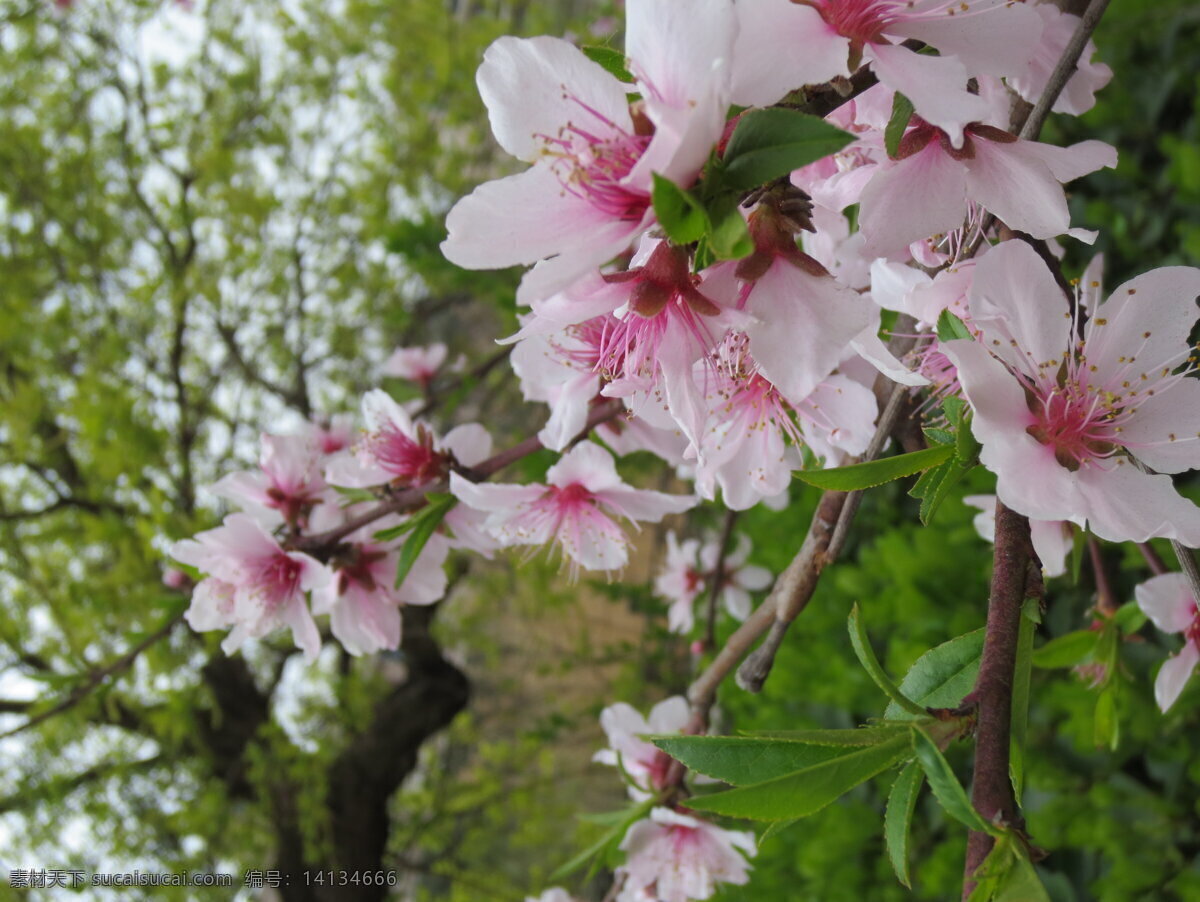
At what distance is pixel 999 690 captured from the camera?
0.38m

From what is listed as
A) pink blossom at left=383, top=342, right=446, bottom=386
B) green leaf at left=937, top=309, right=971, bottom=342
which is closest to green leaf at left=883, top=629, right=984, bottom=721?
green leaf at left=937, top=309, right=971, bottom=342

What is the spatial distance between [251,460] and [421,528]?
1.73 m

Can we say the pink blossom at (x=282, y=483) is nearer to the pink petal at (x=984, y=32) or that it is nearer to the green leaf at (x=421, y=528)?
the green leaf at (x=421, y=528)

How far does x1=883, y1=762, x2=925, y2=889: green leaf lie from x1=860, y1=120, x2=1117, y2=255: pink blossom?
0.81ft

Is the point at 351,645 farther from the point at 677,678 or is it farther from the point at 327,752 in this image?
the point at 677,678

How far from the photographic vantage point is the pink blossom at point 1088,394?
0.40 metres

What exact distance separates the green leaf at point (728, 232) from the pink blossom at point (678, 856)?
0.70m

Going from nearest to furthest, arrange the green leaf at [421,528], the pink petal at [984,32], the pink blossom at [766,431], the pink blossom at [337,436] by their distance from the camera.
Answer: the pink petal at [984,32] < the pink blossom at [766,431] < the green leaf at [421,528] < the pink blossom at [337,436]

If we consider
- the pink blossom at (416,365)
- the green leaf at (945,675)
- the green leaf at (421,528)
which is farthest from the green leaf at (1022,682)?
the pink blossom at (416,365)

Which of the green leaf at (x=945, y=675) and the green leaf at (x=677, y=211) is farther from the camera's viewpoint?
the green leaf at (x=945, y=675)

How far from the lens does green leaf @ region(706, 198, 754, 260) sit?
1.04 ft

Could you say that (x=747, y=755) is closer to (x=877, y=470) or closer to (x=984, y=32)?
(x=877, y=470)

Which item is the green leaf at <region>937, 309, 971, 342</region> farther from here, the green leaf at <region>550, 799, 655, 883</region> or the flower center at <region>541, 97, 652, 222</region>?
the green leaf at <region>550, 799, 655, 883</region>

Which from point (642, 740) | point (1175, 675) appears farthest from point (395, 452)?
point (1175, 675)
